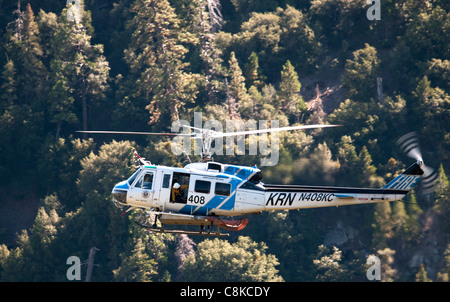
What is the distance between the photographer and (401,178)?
4944 cm

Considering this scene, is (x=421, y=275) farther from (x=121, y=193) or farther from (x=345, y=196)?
(x=121, y=193)

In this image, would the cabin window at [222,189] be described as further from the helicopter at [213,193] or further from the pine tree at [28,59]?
the pine tree at [28,59]

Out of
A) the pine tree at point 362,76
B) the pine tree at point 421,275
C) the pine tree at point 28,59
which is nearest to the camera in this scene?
the pine tree at point 421,275

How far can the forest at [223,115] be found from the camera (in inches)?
3083

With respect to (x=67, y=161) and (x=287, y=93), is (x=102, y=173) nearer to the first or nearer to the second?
(x=67, y=161)

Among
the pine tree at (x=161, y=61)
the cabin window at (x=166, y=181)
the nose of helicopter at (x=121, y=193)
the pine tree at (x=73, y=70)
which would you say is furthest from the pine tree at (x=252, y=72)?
the cabin window at (x=166, y=181)

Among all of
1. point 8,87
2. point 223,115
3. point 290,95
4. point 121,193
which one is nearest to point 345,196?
point 121,193

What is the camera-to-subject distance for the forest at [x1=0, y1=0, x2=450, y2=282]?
7831 cm

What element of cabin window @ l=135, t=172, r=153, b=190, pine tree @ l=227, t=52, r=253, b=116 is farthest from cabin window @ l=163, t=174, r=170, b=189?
pine tree @ l=227, t=52, r=253, b=116

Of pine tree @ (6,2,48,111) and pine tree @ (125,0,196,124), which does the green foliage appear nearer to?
pine tree @ (125,0,196,124)

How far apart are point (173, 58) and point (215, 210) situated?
4373 cm

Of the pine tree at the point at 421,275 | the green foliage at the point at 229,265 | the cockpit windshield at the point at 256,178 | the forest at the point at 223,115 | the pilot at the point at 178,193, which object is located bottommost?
the pilot at the point at 178,193

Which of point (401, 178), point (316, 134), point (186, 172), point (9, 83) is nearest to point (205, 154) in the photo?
point (186, 172)

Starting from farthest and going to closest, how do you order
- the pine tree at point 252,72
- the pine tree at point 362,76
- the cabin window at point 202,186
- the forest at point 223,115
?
the pine tree at point 252,72 → the pine tree at point 362,76 → the forest at point 223,115 → the cabin window at point 202,186
